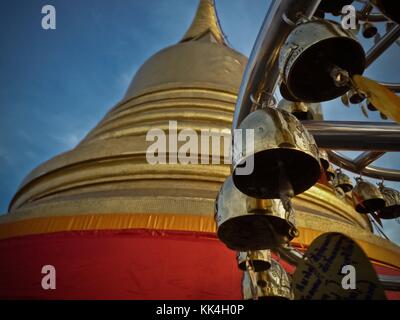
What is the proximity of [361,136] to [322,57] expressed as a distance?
→ 0.49ft

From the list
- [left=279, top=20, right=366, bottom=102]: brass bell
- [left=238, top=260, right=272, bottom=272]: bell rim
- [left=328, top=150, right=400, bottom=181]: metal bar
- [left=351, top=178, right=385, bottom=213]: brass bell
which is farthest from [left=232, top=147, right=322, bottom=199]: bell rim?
[left=351, top=178, right=385, bottom=213]: brass bell

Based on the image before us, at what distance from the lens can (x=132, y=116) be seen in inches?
164

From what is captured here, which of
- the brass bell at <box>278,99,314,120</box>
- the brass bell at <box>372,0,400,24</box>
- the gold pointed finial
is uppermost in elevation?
the gold pointed finial

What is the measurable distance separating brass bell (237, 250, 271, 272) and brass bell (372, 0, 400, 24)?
2.00 feet

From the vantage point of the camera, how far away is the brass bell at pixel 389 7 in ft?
1.93

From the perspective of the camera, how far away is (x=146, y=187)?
303cm

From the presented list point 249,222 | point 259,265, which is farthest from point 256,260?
point 249,222

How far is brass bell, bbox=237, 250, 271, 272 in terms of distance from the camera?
103cm

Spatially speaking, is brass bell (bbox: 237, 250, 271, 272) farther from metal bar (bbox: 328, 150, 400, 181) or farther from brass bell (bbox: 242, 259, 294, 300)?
metal bar (bbox: 328, 150, 400, 181)

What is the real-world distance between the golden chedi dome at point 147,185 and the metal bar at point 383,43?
1.49 m

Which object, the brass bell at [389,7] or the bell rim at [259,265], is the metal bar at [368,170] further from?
the brass bell at [389,7]
